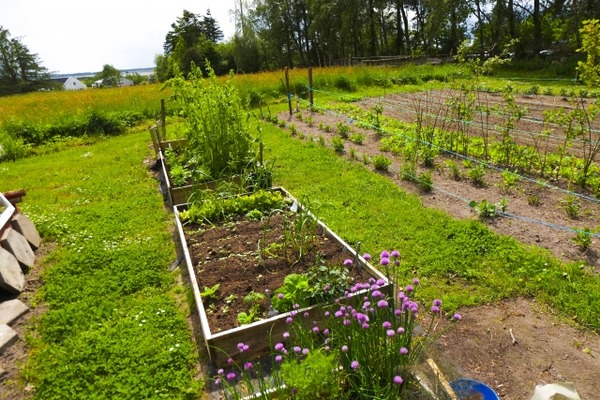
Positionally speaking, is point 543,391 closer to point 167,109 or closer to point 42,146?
point 42,146

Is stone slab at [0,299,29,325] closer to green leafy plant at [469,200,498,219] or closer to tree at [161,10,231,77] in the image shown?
green leafy plant at [469,200,498,219]

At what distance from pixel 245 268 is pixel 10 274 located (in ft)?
7.66

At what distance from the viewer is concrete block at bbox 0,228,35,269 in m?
4.02

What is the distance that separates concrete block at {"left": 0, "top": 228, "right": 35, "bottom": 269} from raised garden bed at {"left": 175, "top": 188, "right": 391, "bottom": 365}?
5.50 ft

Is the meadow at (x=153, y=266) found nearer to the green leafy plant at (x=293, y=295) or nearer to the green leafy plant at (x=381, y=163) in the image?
the green leafy plant at (x=381, y=163)

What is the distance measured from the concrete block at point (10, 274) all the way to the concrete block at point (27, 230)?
2.13 ft

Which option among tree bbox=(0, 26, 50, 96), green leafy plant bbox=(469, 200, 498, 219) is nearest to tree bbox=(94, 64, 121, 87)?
tree bbox=(0, 26, 50, 96)

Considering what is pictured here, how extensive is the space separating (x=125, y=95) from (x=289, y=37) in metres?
29.6

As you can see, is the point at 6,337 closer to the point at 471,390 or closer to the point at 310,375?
the point at 310,375

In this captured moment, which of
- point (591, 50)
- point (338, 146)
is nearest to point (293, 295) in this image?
point (591, 50)

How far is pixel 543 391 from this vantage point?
183 centimetres

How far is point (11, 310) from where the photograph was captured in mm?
3426

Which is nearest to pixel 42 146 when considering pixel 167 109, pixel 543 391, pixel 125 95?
pixel 167 109

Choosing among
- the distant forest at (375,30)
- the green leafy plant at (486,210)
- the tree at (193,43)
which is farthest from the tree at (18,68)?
the green leafy plant at (486,210)
